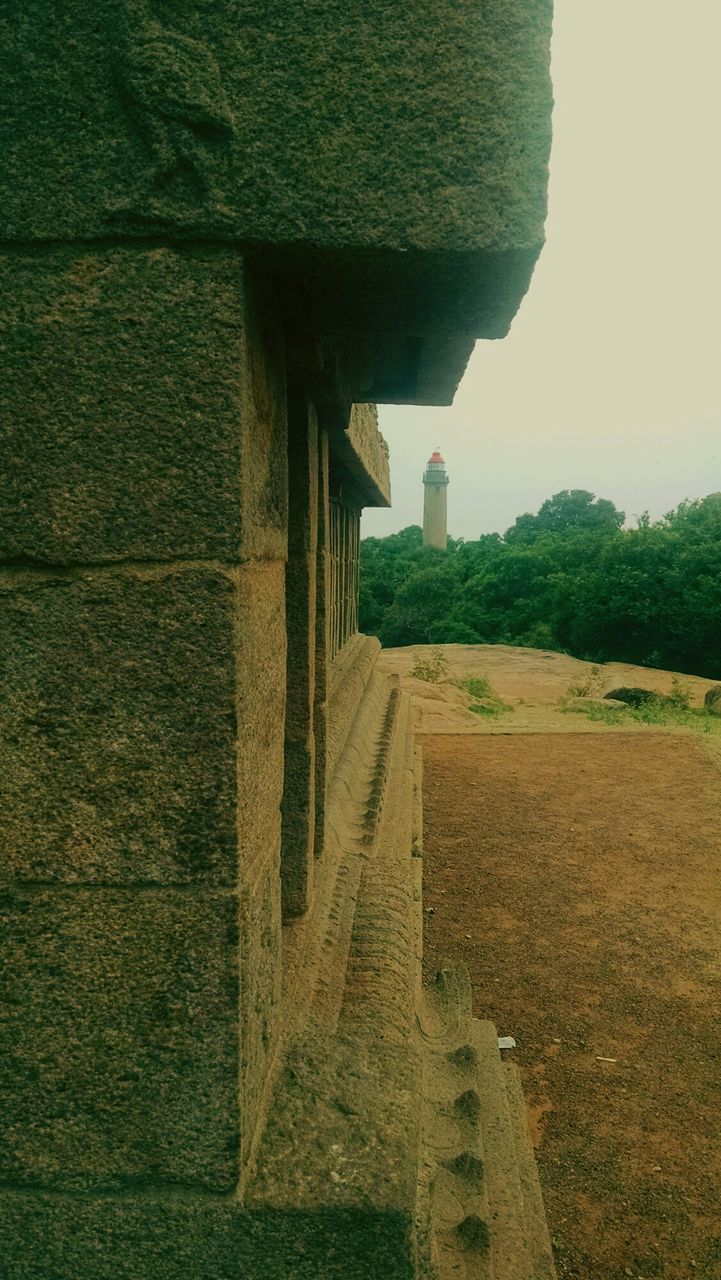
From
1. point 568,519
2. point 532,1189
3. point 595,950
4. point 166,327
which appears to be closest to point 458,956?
point 595,950

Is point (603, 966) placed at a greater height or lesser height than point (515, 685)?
greater

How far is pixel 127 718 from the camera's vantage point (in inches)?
55.3

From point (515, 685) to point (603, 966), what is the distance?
1161cm

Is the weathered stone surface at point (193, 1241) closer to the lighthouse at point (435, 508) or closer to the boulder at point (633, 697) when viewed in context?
the boulder at point (633, 697)

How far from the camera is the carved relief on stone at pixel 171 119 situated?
1317 millimetres

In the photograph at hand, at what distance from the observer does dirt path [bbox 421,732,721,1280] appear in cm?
275

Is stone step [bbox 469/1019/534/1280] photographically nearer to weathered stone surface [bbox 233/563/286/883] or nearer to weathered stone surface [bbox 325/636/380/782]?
weathered stone surface [bbox 233/563/286/883]

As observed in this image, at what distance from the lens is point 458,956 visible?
14.5 feet

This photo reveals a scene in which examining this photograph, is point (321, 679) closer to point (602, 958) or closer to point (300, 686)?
point (300, 686)

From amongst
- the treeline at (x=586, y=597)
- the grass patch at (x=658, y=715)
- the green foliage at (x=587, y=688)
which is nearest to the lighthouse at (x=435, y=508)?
the treeline at (x=586, y=597)

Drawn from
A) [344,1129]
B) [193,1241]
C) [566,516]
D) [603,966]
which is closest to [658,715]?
[603,966]

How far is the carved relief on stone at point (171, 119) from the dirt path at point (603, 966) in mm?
3011

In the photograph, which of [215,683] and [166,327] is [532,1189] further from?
[166,327]

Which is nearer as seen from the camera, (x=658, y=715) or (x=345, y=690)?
(x=345, y=690)
